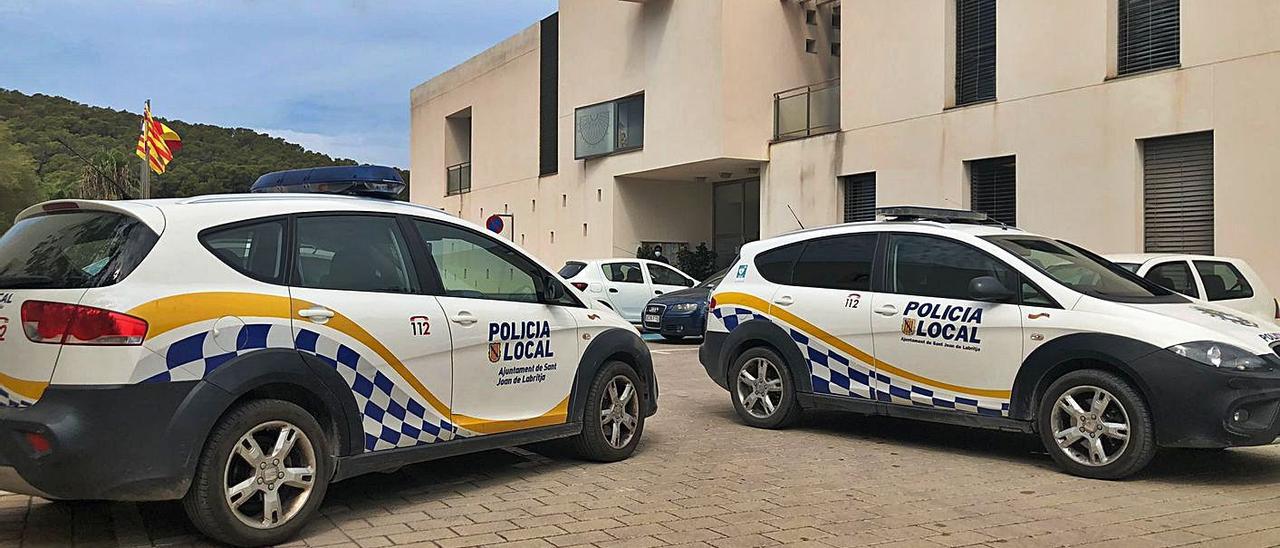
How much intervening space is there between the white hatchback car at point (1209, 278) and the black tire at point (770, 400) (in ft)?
15.1

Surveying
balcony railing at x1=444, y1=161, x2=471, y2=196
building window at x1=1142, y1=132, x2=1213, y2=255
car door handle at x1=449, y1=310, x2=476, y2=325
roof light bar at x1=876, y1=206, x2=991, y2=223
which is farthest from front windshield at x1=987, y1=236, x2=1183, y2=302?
balcony railing at x1=444, y1=161, x2=471, y2=196

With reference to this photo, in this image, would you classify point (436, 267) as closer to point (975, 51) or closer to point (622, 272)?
point (975, 51)

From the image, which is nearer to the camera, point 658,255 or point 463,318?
point 463,318

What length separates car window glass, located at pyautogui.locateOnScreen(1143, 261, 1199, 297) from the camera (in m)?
11.3

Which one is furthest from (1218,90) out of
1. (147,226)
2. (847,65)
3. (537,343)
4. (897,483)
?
(147,226)

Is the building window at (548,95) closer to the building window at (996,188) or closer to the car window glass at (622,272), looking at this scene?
the car window glass at (622,272)

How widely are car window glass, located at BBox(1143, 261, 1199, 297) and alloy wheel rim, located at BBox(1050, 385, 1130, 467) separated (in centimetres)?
492


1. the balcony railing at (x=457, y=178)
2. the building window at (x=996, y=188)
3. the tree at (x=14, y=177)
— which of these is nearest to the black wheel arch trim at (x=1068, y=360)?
the building window at (x=996, y=188)

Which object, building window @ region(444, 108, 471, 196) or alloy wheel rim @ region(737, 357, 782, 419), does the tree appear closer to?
building window @ region(444, 108, 471, 196)

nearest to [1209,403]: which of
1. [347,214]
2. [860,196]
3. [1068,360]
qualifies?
[1068,360]

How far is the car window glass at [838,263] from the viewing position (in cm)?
848

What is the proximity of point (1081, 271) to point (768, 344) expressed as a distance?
257cm

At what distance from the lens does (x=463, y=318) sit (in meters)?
6.29

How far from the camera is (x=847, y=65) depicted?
2097 cm
